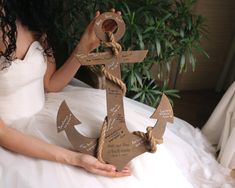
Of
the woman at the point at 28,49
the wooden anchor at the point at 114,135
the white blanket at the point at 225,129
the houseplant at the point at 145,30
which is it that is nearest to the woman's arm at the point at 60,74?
the woman at the point at 28,49

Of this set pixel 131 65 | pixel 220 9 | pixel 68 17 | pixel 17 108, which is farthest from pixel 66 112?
pixel 220 9

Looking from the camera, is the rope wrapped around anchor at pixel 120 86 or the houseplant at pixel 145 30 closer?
the rope wrapped around anchor at pixel 120 86

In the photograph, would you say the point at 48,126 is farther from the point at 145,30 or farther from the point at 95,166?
the point at 145,30

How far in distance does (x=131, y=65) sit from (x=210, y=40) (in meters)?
1.00

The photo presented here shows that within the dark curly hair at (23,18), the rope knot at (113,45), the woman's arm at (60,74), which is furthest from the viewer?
the woman's arm at (60,74)

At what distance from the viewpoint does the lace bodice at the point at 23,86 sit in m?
0.89

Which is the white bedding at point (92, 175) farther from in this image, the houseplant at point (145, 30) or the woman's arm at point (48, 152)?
the houseplant at point (145, 30)

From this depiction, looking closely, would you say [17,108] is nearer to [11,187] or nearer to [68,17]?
[11,187]

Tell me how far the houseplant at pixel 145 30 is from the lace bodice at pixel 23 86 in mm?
301

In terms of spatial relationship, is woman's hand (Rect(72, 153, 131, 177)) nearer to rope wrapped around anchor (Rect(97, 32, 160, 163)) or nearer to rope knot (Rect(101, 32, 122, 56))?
rope wrapped around anchor (Rect(97, 32, 160, 163))

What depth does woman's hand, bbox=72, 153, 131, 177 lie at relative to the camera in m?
0.76

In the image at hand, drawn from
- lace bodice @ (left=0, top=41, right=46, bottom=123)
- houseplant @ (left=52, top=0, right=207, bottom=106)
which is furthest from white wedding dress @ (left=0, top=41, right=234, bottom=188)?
houseplant @ (left=52, top=0, right=207, bottom=106)

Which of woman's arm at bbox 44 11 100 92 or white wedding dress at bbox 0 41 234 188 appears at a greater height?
woman's arm at bbox 44 11 100 92

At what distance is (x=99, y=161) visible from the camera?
0.78 meters
